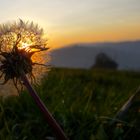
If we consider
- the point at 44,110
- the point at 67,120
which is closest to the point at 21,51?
the point at 44,110

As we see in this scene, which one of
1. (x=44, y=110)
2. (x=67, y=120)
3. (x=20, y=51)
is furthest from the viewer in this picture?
(x=67, y=120)

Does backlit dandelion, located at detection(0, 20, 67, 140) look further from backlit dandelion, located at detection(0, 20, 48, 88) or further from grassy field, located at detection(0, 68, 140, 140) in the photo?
grassy field, located at detection(0, 68, 140, 140)

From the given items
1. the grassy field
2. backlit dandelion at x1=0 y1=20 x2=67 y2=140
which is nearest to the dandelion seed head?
backlit dandelion at x1=0 y1=20 x2=67 y2=140

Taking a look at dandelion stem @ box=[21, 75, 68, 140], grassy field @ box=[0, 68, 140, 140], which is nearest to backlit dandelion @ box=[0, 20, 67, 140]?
dandelion stem @ box=[21, 75, 68, 140]

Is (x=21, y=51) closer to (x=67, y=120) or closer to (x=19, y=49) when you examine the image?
(x=19, y=49)

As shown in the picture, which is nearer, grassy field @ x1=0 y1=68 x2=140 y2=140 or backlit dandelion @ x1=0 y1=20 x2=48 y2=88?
backlit dandelion @ x1=0 y1=20 x2=48 y2=88

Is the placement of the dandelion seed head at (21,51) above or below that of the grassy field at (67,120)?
above

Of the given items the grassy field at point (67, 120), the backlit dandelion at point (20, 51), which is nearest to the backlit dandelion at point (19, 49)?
the backlit dandelion at point (20, 51)

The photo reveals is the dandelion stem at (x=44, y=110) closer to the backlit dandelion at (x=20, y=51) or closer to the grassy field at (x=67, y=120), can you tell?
the backlit dandelion at (x=20, y=51)

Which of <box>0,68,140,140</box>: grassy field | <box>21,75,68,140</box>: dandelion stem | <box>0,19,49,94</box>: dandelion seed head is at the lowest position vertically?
<box>0,68,140,140</box>: grassy field

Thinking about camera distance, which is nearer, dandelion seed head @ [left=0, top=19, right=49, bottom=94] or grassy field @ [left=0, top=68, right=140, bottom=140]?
dandelion seed head @ [left=0, top=19, right=49, bottom=94]

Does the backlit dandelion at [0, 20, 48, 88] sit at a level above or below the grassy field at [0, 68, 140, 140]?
above
